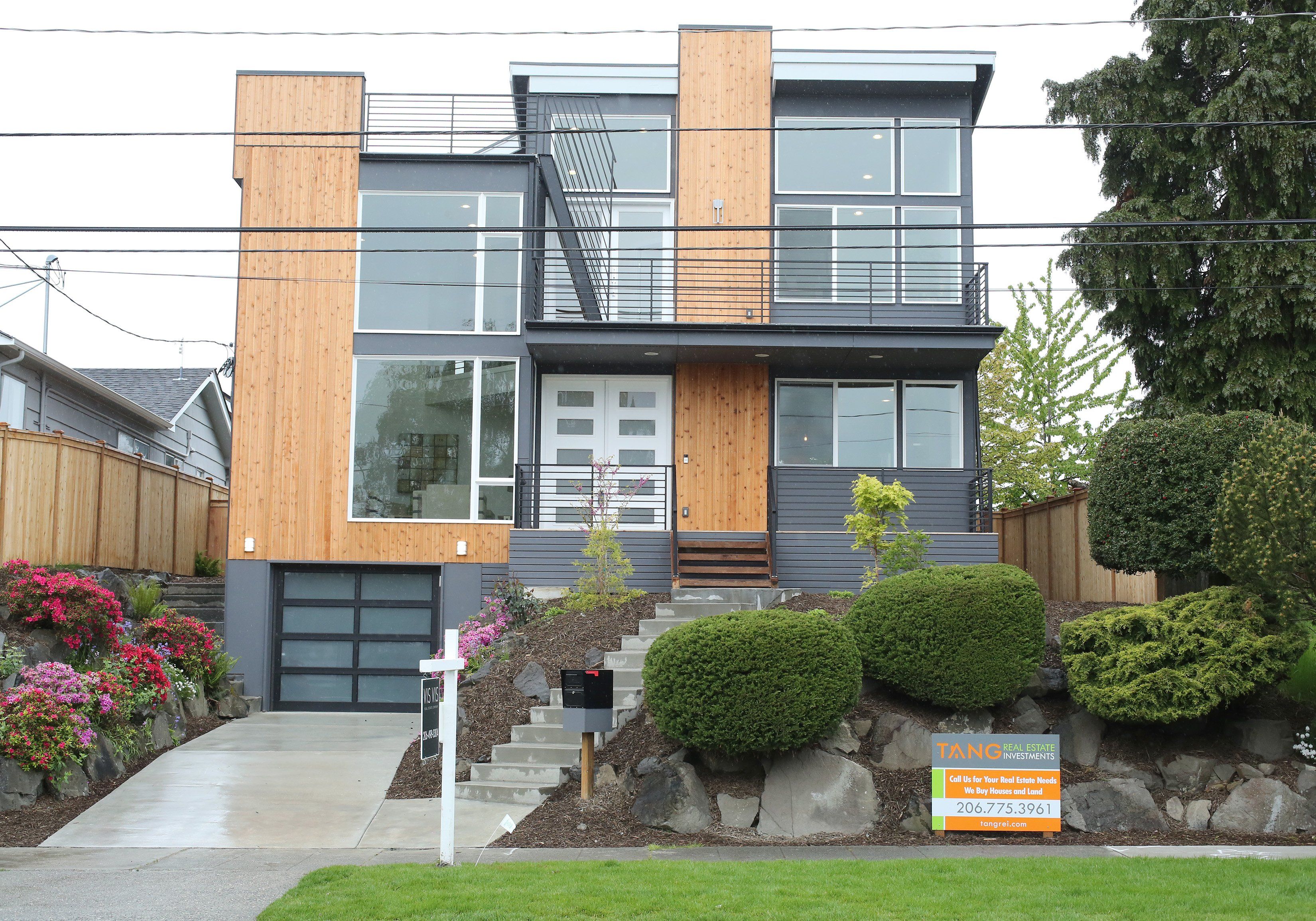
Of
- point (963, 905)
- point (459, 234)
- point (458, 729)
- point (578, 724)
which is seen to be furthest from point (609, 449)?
point (963, 905)

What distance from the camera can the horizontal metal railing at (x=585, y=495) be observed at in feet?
52.3

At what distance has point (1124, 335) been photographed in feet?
55.3

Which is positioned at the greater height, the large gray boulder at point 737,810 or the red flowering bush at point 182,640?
the red flowering bush at point 182,640

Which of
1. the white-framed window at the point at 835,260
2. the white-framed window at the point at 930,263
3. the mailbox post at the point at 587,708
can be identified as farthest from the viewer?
the white-framed window at the point at 835,260

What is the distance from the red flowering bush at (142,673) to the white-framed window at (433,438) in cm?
398

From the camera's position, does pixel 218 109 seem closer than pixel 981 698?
No

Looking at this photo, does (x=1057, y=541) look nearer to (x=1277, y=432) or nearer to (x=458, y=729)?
(x=1277, y=432)

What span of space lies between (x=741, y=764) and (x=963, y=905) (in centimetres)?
321

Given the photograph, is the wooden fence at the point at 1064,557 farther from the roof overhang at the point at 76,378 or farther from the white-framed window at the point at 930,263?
the roof overhang at the point at 76,378

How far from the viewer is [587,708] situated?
945 centimetres

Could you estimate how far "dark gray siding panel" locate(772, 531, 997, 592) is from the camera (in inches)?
594

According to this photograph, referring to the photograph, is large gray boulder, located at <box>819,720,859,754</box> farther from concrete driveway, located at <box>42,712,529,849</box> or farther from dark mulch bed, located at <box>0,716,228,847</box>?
dark mulch bed, located at <box>0,716,228,847</box>

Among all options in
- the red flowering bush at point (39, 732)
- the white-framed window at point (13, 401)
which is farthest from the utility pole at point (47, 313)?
the red flowering bush at point (39, 732)

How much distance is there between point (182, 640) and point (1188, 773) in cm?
1158
